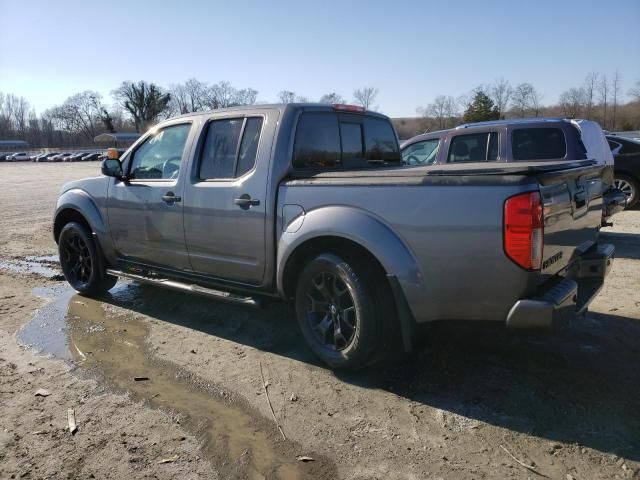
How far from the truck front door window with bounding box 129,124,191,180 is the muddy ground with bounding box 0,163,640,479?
4.95ft

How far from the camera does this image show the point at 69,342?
185 inches

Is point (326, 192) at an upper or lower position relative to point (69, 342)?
upper

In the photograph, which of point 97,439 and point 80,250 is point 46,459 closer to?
point 97,439

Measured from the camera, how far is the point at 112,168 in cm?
537

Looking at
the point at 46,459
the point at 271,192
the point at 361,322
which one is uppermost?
the point at 271,192

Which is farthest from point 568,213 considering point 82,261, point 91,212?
point 82,261

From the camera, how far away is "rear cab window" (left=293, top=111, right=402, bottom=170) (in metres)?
4.31

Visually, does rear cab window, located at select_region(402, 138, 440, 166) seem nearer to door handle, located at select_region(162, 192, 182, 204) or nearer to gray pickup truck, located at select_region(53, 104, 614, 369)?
gray pickup truck, located at select_region(53, 104, 614, 369)

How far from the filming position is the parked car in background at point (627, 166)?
10.6m

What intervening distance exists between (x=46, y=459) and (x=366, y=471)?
1.82 m

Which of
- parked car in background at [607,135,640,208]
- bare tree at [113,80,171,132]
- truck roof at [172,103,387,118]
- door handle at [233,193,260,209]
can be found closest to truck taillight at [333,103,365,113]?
truck roof at [172,103,387,118]

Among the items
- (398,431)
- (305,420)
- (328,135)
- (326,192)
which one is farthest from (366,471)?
(328,135)

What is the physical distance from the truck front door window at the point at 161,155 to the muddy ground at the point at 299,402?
1509 millimetres

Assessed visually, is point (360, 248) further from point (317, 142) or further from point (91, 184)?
point (91, 184)
